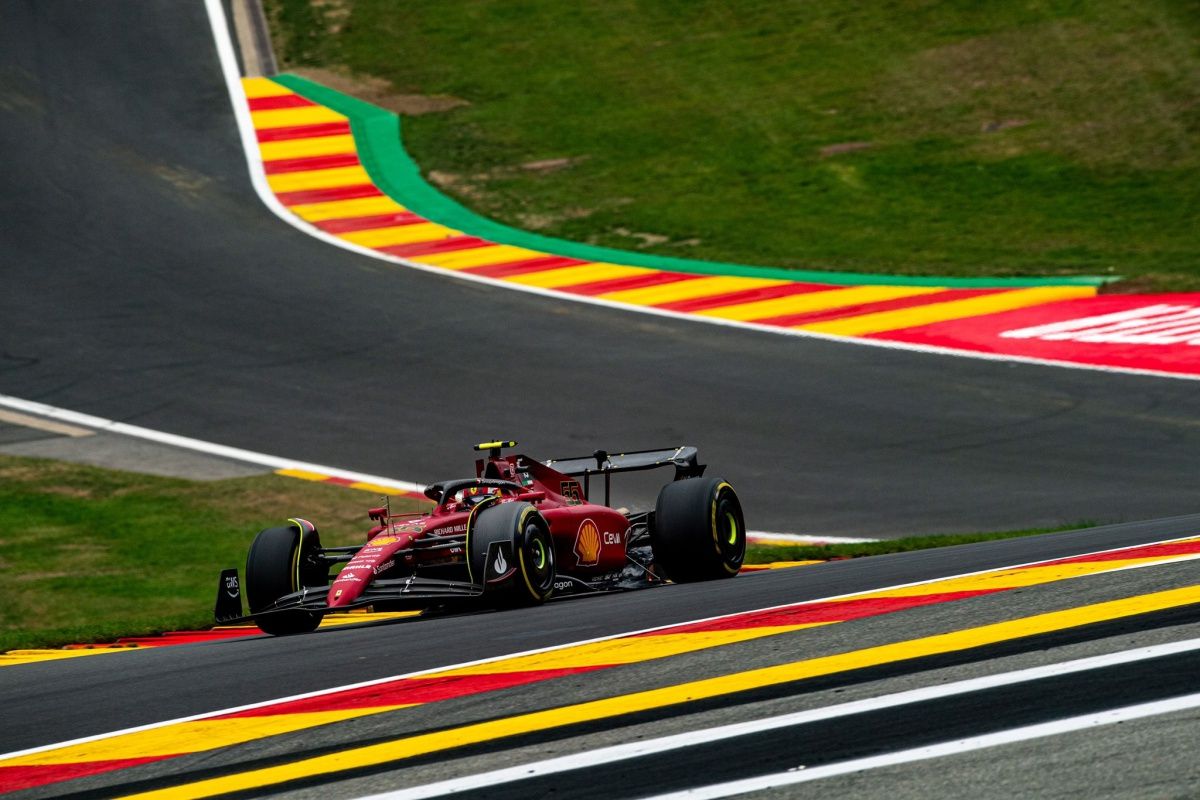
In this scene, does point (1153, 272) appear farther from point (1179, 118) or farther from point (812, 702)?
point (812, 702)

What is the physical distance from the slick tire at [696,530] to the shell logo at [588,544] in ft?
1.47

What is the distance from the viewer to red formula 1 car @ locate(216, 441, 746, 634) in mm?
10039

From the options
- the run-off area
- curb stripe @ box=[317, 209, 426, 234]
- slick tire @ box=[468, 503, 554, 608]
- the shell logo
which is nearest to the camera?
the run-off area

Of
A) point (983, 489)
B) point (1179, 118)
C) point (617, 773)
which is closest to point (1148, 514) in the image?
point (983, 489)

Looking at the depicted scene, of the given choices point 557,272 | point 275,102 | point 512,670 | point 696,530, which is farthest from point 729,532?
point 275,102

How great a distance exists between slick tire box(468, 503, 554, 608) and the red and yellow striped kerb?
11.6 metres

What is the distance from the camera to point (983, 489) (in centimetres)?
1548

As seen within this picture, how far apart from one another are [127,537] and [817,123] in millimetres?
Answer: 18838

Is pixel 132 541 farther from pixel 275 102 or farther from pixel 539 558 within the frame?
pixel 275 102

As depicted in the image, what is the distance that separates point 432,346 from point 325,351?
1.36 meters

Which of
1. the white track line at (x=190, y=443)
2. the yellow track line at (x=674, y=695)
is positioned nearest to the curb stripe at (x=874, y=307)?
the white track line at (x=190, y=443)

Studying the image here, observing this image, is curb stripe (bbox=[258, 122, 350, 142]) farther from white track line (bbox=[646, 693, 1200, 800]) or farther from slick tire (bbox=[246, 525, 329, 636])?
white track line (bbox=[646, 693, 1200, 800])

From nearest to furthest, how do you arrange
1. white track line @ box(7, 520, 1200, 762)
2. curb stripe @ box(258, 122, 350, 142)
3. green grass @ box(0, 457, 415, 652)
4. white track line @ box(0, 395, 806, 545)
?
1. white track line @ box(7, 520, 1200, 762)
2. green grass @ box(0, 457, 415, 652)
3. white track line @ box(0, 395, 806, 545)
4. curb stripe @ box(258, 122, 350, 142)

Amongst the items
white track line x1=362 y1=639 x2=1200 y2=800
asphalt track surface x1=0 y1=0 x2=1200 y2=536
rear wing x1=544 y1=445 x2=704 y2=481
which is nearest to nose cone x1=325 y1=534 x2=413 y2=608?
rear wing x1=544 y1=445 x2=704 y2=481
